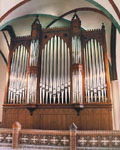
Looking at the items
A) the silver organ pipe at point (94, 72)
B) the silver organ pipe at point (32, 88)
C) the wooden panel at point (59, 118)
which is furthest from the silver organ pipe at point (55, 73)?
the silver organ pipe at point (94, 72)

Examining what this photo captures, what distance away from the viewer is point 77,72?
6074 millimetres

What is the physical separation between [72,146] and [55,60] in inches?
128

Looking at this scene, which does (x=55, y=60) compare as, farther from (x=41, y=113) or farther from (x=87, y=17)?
(x=87, y=17)

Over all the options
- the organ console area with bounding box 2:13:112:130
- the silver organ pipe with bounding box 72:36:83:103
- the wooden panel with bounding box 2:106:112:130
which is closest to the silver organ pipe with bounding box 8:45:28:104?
the organ console area with bounding box 2:13:112:130

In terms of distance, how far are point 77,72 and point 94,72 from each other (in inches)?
24.0

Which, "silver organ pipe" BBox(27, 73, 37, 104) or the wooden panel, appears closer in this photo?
the wooden panel

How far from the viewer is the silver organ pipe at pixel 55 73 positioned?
19.9ft

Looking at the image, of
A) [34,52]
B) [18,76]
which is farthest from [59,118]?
[34,52]

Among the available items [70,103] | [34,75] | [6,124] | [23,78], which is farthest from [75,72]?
[6,124]

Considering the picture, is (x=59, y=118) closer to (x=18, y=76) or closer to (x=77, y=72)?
(x=77, y=72)

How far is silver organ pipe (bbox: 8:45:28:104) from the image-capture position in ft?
20.9

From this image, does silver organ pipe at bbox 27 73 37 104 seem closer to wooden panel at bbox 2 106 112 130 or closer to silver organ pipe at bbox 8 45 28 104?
silver organ pipe at bbox 8 45 28 104

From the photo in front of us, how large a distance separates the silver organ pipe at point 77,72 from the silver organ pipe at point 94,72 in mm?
249

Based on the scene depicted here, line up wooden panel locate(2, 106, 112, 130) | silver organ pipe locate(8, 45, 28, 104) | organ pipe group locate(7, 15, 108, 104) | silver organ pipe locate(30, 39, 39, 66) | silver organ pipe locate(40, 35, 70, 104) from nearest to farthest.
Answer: wooden panel locate(2, 106, 112, 130) → organ pipe group locate(7, 15, 108, 104) → silver organ pipe locate(40, 35, 70, 104) → silver organ pipe locate(8, 45, 28, 104) → silver organ pipe locate(30, 39, 39, 66)
